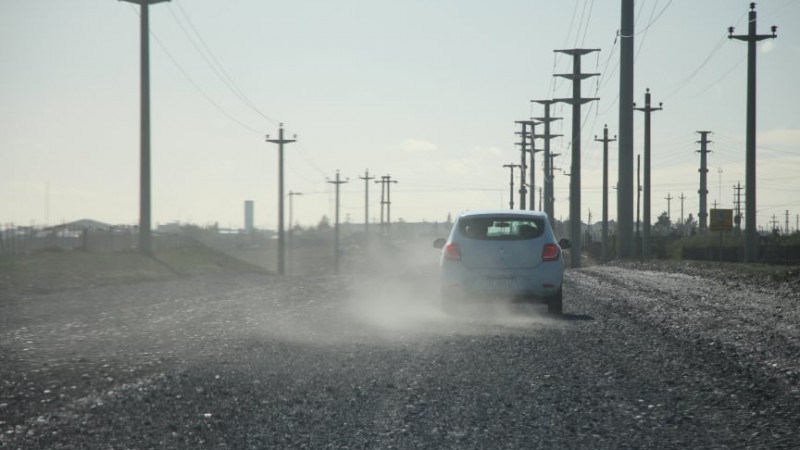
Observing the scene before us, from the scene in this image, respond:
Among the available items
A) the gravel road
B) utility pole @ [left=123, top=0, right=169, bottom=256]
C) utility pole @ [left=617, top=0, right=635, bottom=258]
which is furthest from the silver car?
utility pole @ [left=617, top=0, right=635, bottom=258]

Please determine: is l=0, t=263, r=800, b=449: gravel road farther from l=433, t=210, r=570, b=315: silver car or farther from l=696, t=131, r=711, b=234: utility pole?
l=696, t=131, r=711, b=234: utility pole

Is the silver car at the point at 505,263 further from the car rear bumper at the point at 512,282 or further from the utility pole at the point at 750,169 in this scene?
the utility pole at the point at 750,169

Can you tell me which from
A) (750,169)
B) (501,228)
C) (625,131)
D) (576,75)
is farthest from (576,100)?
(501,228)

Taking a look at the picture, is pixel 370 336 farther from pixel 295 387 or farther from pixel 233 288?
pixel 233 288

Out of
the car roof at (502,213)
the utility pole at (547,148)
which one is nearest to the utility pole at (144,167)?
the car roof at (502,213)

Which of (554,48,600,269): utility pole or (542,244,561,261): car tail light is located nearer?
(542,244,561,261): car tail light

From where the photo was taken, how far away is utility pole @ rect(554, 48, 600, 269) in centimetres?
4753

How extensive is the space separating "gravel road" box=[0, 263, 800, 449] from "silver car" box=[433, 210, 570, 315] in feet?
1.60

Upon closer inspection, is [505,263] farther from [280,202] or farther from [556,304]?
[280,202]

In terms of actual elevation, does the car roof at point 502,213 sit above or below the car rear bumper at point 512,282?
above

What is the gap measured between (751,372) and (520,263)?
6.00 m

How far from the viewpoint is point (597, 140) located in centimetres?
7981

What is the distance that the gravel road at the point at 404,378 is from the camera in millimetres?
6211

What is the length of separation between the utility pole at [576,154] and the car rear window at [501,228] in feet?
102
